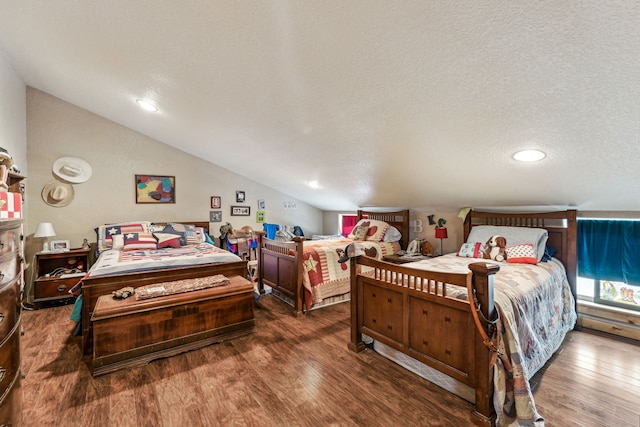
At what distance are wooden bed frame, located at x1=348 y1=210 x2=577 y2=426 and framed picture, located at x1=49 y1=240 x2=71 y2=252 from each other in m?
3.92

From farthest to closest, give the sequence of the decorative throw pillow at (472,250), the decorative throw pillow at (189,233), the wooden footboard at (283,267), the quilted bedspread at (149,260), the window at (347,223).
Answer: the window at (347,223), the decorative throw pillow at (189,233), the wooden footboard at (283,267), the decorative throw pillow at (472,250), the quilted bedspread at (149,260)

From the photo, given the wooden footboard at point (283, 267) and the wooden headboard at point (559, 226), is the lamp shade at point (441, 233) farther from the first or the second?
the wooden footboard at point (283, 267)

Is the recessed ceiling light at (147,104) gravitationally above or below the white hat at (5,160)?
above

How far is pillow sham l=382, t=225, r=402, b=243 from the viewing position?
4.25 m

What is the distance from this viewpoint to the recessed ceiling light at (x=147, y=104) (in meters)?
3.12

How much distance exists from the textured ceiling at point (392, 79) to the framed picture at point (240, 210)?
1965 mm

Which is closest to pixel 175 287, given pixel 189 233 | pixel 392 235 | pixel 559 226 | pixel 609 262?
pixel 189 233

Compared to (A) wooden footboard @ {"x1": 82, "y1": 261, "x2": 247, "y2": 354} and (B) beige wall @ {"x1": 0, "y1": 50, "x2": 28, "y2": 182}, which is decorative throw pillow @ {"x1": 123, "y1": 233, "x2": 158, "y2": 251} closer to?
(A) wooden footboard @ {"x1": 82, "y1": 261, "x2": 247, "y2": 354}

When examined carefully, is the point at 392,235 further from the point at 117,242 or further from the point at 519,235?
the point at 117,242

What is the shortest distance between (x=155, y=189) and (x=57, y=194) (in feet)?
3.82

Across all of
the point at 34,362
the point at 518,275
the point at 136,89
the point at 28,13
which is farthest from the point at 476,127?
the point at 34,362

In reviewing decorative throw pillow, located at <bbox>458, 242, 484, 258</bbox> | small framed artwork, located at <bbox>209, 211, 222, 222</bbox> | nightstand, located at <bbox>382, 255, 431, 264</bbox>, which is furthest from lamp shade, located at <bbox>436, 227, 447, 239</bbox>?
small framed artwork, located at <bbox>209, 211, 222, 222</bbox>

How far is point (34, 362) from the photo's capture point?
2252 mm

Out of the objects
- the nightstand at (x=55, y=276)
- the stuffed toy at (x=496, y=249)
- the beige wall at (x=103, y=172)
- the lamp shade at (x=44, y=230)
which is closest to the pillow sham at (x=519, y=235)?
the stuffed toy at (x=496, y=249)
